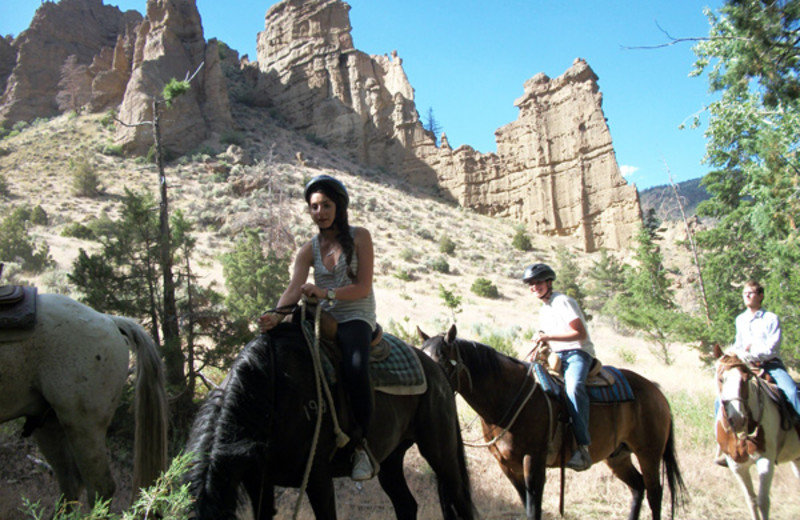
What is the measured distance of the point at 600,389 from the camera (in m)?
4.94

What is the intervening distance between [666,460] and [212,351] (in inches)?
275

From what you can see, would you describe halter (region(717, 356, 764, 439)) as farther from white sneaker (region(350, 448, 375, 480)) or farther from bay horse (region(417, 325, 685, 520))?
white sneaker (region(350, 448, 375, 480))

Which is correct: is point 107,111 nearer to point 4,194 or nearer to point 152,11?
point 152,11

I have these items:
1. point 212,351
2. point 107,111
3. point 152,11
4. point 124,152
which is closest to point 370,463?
point 212,351

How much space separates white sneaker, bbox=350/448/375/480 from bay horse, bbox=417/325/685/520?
63.3 inches

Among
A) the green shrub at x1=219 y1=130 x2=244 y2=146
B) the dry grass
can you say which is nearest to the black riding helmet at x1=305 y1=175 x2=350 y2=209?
the dry grass

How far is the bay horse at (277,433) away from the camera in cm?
224

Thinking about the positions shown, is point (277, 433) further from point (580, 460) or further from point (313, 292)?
point (580, 460)

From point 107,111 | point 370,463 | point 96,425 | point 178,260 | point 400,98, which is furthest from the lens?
point 400,98

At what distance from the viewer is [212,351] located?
823 cm

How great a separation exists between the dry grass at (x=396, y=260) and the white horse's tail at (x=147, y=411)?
6.44 ft

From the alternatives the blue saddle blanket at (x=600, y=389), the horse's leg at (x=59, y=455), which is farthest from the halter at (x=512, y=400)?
the horse's leg at (x=59, y=455)

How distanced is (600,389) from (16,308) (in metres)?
5.27

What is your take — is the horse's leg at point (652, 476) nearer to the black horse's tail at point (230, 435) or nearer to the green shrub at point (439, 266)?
the black horse's tail at point (230, 435)
